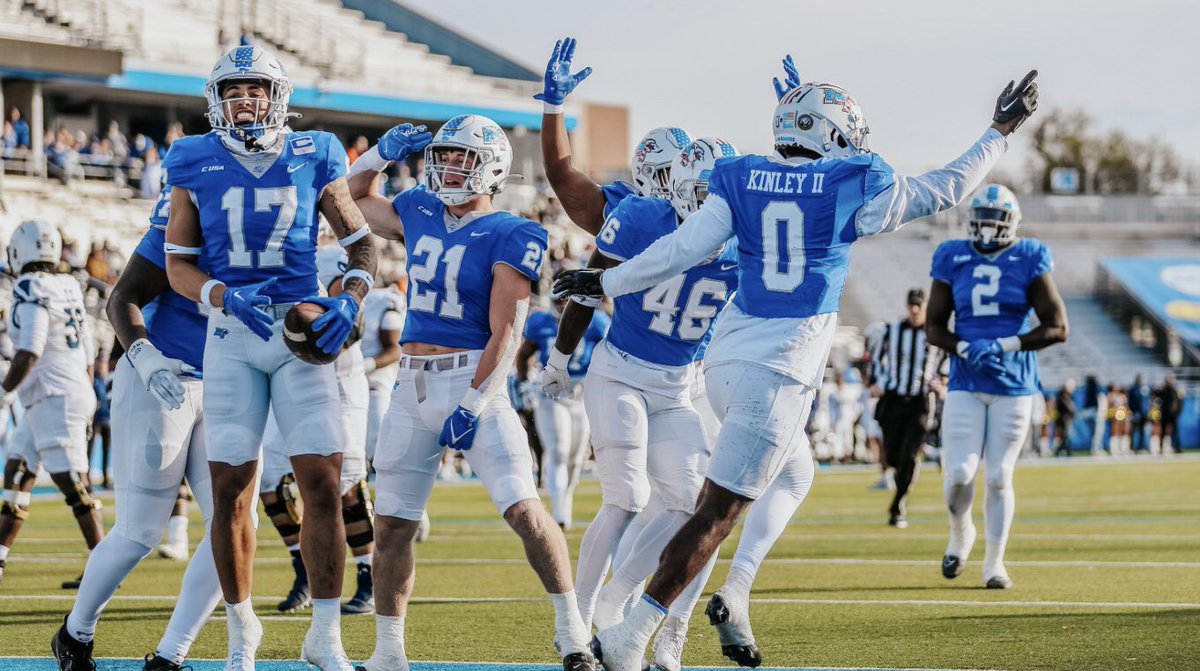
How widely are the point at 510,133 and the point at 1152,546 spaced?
102 ft

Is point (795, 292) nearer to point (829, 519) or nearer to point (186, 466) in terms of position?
point (186, 466)

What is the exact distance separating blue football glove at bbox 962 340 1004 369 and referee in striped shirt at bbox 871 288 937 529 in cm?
484

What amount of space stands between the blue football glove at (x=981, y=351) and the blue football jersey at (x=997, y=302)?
147mm

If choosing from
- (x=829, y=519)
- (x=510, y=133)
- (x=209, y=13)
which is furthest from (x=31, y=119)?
(x=829, y=519)

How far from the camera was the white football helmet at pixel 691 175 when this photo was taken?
6023mm

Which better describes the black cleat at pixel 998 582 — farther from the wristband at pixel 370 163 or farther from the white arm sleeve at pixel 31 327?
the white arm sleeve at pixel 31 327

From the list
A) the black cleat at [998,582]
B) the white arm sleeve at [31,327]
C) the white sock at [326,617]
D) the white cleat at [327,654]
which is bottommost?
the black cleat at [998,582]

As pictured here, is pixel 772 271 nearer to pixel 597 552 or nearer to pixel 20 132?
pixel 597 552

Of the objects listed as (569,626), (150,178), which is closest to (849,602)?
(569,626)

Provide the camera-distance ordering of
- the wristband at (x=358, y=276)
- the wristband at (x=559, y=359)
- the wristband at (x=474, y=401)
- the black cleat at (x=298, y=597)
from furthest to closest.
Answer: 1. the black cleat at (x=298, y=597)
2. the wristband at (x=559, y=359)
3. the wristband at (x=358, y=276)
4. the wristband at (x=474, y=401)

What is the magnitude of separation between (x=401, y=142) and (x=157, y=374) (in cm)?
128

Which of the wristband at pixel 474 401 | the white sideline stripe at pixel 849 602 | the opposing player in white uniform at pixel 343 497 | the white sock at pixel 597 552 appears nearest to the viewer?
the wristband at pixel 474 401

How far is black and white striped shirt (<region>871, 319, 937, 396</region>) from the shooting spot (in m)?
13.1

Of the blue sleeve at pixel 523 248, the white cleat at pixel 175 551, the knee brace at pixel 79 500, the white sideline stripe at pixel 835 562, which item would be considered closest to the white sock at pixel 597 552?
the blue sleeve at pixel 523 248
